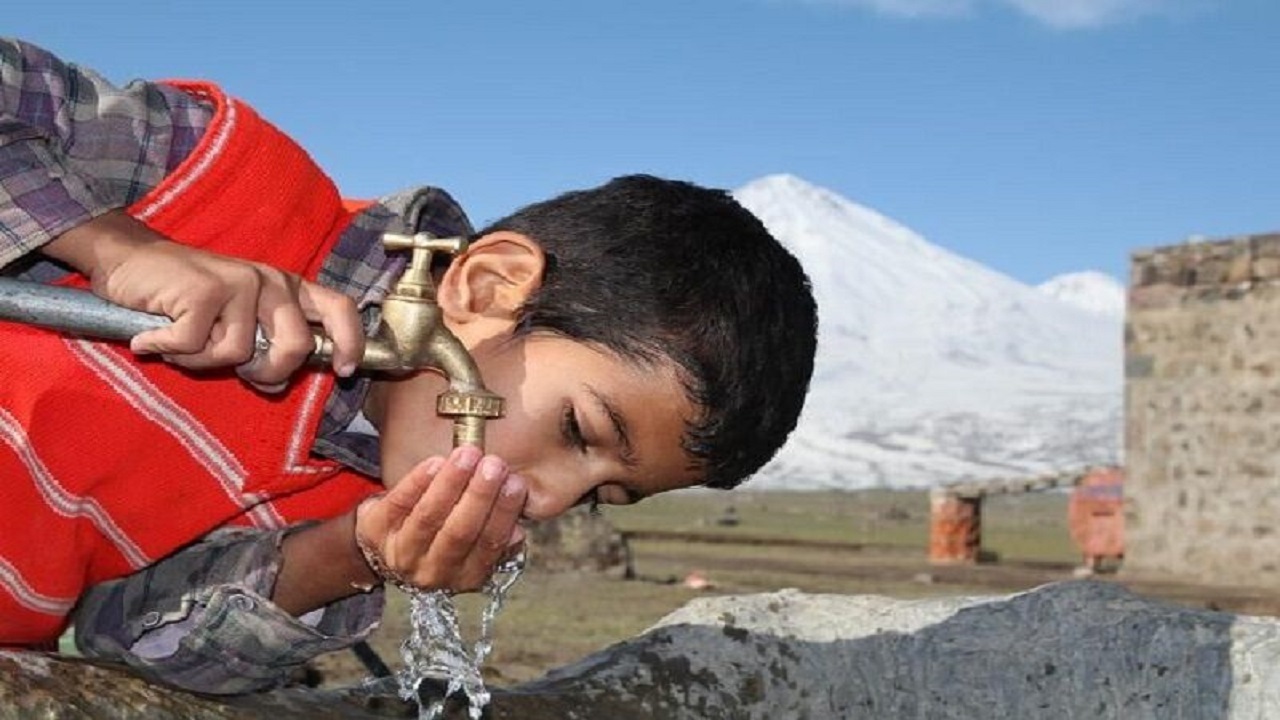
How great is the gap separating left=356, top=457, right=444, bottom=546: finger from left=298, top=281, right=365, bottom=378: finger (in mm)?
154

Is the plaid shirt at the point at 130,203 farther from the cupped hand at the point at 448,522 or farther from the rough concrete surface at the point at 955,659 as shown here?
the rough concrete surface at the point at 955,659

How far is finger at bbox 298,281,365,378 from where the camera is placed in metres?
1.77

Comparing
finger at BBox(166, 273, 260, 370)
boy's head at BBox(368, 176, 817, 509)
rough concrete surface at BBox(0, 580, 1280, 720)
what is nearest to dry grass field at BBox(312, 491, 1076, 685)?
rough concrete surface at BBox(0, 580, 1280, 720)

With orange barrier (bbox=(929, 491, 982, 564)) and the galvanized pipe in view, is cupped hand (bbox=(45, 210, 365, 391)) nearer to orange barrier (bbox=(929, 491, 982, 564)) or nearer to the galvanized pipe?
the galvanized pipe

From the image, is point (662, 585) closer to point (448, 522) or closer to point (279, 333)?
point (448, 522)

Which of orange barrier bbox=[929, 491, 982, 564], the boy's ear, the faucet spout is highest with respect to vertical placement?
the boy's ear

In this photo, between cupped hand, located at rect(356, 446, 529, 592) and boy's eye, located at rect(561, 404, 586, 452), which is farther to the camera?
boy's eye, located at rect(561, 404, 586, 452)

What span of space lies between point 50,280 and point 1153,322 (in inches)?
574

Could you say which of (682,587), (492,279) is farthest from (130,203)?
(682,587)

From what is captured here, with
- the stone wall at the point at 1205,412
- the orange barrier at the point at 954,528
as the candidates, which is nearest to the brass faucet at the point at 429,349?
the stone wall at the point at 1205,412

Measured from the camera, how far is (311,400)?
218 cm

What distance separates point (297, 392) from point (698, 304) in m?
0.50

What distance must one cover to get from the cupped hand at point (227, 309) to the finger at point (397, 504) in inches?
6.5

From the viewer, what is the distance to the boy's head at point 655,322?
2.07 m
